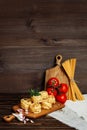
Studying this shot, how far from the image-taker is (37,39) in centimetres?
160

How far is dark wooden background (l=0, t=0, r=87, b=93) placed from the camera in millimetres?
1571

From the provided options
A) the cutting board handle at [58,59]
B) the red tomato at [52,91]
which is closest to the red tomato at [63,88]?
the red tomato at [52,91]

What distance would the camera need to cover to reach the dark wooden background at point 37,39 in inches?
61.9

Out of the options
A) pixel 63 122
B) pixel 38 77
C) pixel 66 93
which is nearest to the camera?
pixel 63 122

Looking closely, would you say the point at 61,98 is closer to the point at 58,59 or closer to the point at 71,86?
the point at 71,86

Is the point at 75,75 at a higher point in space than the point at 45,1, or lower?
lower

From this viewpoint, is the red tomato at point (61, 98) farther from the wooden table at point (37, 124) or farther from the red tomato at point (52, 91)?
the wooden table at point (37, 124)

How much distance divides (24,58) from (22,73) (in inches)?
3.1

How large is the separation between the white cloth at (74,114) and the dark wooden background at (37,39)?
0.65 ft

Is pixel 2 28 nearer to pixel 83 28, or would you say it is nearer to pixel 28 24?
pixel 28 24

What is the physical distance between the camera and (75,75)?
1649 millimetres

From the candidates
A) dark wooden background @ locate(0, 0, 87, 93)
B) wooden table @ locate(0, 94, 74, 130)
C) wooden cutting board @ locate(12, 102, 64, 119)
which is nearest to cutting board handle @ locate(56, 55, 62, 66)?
dark wooden background @ locate(0, 0, 87, 93)

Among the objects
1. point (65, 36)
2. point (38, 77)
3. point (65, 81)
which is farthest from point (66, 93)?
point (65, 36)

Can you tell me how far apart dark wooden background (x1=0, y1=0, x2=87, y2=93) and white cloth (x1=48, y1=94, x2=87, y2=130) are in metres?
0.20
